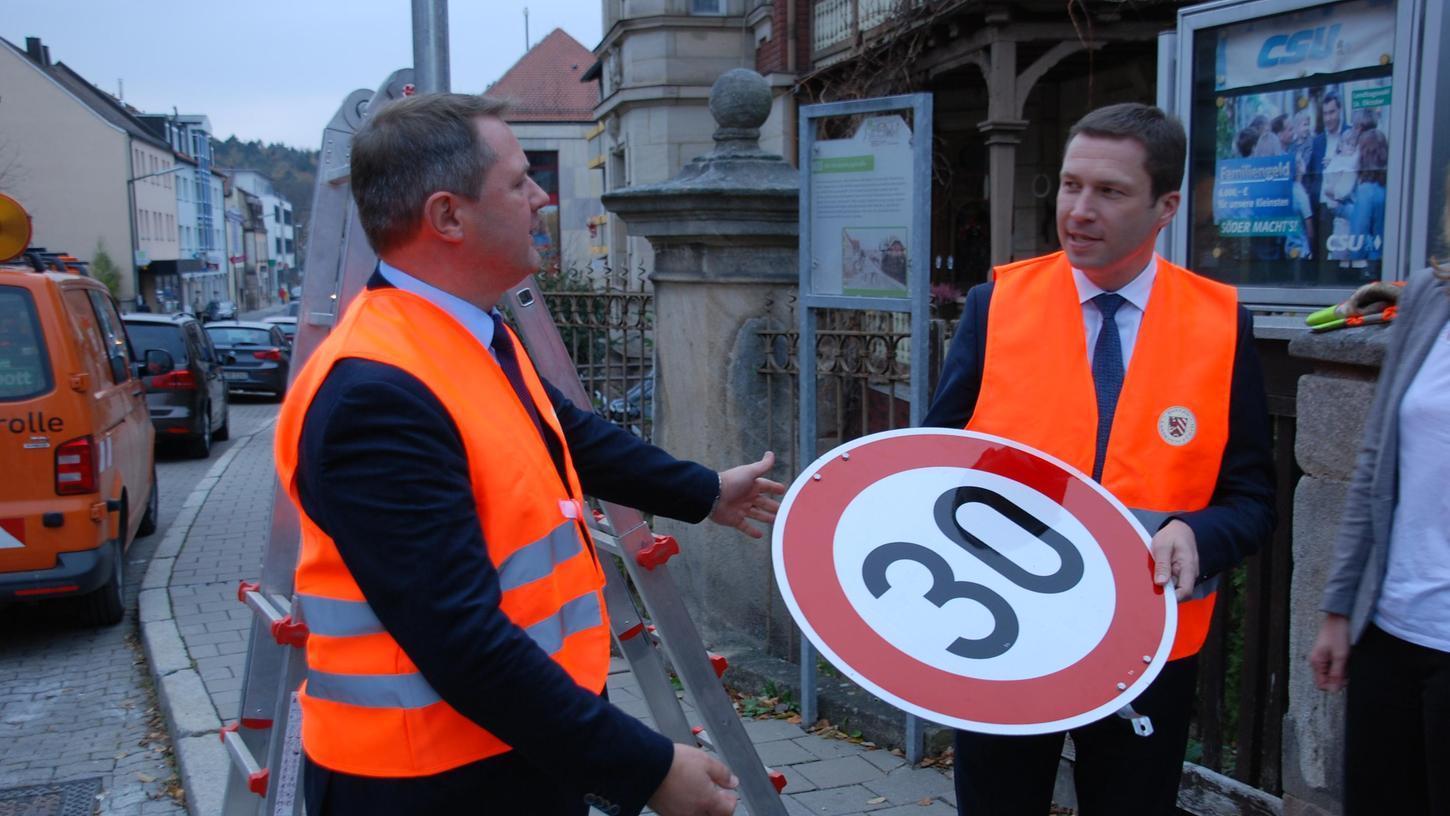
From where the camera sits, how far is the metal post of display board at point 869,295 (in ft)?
12.6

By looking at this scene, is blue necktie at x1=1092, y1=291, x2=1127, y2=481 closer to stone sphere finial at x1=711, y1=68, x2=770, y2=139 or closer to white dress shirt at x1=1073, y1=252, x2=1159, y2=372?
white dress shirt at x1=1073, y1=252, x2=1159, y2=372

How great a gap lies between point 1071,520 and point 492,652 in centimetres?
111

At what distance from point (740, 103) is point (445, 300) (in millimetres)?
3510

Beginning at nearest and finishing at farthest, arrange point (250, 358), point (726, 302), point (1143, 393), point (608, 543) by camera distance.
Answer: point (1143, 393) → point (608, 543) → point (726, 302) → point (250, 358)

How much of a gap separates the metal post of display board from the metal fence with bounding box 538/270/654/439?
4.57 feet

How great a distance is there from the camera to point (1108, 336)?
2.39m

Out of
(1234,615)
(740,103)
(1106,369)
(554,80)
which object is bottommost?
(1234,615)

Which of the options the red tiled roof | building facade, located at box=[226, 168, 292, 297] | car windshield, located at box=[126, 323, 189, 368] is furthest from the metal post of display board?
building facade, located at box=[226, 168, 292, 297]

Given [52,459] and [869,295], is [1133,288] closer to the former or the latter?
[869,295]

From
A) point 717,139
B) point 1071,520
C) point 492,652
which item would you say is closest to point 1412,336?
point 1071,520

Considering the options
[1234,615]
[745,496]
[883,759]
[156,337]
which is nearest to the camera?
[745,496]

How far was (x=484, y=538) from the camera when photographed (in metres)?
1.65

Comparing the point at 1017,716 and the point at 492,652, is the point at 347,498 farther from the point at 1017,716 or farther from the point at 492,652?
the point at 1017,716

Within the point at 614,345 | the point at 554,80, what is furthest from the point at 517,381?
the point at 554,80
